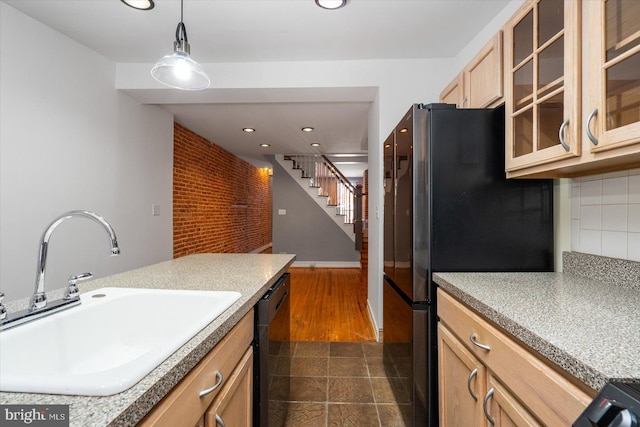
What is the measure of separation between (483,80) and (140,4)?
2.21 m

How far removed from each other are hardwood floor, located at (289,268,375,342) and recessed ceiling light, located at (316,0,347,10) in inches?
106

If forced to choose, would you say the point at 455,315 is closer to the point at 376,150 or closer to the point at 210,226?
the point at 376,150

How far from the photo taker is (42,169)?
7.00 ft

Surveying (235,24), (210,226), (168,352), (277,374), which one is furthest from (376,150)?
(210,226)

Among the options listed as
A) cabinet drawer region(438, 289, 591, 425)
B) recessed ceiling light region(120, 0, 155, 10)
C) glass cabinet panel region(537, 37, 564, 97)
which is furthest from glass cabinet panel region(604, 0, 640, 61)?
recessed ceiling light region(120, 0, 155, 10)

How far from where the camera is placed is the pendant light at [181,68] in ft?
4.83

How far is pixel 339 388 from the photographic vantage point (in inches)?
79.7

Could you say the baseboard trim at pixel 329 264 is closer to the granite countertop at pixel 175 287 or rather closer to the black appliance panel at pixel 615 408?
the granite countertop at pixel 175 287

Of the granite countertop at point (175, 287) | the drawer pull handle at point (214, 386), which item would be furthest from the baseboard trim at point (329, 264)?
the drawer pull handle at point (214, 386)

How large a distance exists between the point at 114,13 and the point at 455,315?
282 cm

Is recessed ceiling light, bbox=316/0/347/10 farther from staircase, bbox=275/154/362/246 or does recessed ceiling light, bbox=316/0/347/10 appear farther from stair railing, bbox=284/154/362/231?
stair railing, bbox=284/154/362/231

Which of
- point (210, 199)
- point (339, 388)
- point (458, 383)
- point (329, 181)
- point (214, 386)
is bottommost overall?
point (339, 388)

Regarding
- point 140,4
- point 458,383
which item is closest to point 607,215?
point 458,383

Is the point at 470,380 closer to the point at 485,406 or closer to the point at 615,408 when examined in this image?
the point at 485,406
